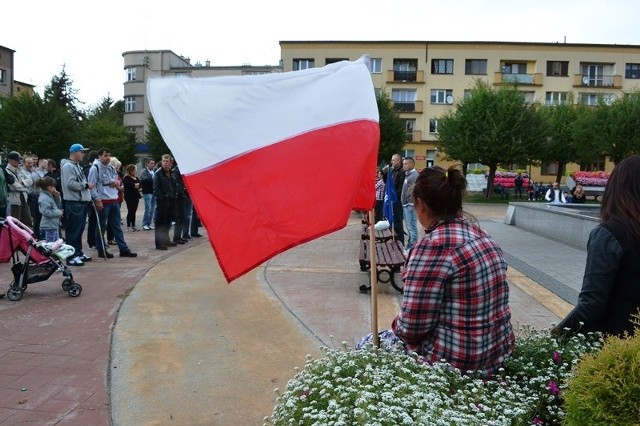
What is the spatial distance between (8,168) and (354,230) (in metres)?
8.25

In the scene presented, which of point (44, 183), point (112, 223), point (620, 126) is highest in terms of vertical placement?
point (620, 126)

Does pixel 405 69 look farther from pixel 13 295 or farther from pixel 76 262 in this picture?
pixel 13 295

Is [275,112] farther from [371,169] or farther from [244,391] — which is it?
[244,391]

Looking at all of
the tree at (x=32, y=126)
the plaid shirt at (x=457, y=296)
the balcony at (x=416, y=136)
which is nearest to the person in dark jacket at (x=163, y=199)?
the plaid shirt at (x=457, y=296)

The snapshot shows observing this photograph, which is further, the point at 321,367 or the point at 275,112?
the point at 275,112

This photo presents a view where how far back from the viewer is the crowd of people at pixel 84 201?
914 centimetres

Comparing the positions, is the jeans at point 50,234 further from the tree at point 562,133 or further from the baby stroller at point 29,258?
the tree at point 562,133

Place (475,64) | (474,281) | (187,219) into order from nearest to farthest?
(474,281) < (187,219) < (475,64)

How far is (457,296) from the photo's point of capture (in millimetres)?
2783

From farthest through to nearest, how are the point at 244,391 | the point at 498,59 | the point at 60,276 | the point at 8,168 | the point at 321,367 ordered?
the point at 498,59
the point at 8,168
the point at 60,276
the point at 244,391
the point at 321,367

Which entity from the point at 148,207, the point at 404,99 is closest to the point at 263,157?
the point at 148,207

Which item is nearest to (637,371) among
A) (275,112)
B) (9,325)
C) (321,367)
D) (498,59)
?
(321,367)

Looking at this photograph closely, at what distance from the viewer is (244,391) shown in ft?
14.0

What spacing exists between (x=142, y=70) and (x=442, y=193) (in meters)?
68.6
